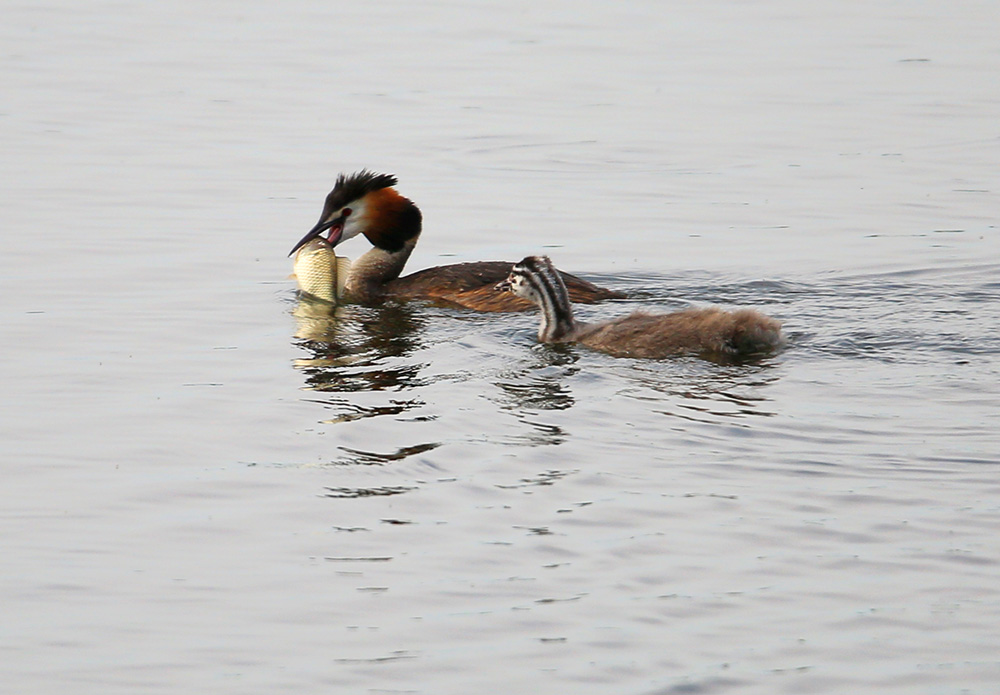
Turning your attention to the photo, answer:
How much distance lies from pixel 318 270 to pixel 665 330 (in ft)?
10.8

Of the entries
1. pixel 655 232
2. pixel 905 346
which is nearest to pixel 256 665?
pixel 905 346

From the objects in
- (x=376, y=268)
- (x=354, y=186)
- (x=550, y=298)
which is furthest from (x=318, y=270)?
(x=550, y=298)

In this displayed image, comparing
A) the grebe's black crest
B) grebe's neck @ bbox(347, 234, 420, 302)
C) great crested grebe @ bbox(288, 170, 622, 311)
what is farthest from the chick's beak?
grebe's neck @ bbox(347, 234, 420, 302)

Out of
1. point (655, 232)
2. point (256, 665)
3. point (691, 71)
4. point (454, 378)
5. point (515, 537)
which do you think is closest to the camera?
point (256, 665)

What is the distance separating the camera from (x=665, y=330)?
10.1 metres

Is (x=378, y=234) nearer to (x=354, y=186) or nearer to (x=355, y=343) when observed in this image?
(x=354, y=186)

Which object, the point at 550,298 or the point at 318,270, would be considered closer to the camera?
the point at 550,298

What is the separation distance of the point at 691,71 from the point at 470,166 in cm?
566

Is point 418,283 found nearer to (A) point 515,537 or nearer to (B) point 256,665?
(A) point 515,537

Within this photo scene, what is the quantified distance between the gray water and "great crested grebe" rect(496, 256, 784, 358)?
16 centimetres

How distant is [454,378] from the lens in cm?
988

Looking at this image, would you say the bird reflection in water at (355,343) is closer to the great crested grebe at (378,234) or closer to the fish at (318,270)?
the fish at (318,270)

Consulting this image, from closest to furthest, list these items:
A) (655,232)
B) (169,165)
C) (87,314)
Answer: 1. (87,314)
2. (655,232)
3. (169,165)

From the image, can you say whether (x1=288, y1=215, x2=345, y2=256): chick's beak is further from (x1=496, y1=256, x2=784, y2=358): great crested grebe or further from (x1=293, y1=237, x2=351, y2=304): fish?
(x1=496, y1=256, x2=784, y2=358): great crested grebe
